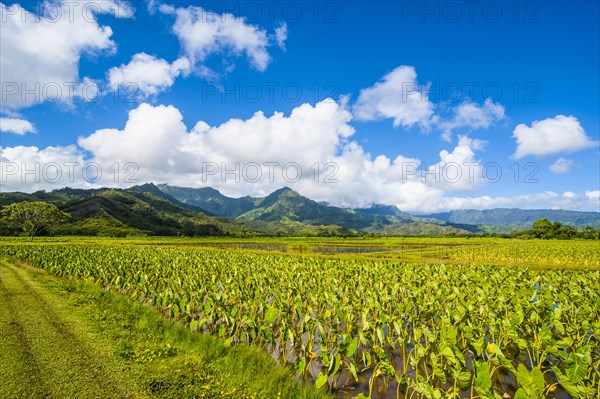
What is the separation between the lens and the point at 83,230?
14275 cm

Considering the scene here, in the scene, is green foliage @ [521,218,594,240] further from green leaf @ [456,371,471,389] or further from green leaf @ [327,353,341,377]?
green leaf @ [327,353,341,377]

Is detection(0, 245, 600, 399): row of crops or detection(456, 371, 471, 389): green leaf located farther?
detection(0, 245, 600, 399): row of crops

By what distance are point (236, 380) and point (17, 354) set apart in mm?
6383

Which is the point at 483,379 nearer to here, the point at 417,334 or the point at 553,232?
the point at 417,334

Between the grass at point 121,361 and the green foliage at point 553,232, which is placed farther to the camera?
the green foliage at point 553,232

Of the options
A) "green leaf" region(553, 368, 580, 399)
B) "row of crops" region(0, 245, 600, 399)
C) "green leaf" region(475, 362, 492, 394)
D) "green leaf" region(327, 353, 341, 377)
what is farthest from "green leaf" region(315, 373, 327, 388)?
"green leaf" region(553, 368, 580, 399)

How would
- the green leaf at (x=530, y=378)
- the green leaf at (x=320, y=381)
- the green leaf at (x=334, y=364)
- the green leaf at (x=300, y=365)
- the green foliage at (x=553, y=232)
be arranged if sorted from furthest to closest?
the green foliage at (x=553, y=232) → the green leaf at (x=300, y=365) → the green leaf at (x=334, y=364) → the green leaf at (x=320, y=381) → the green leaf at (x=530, y=378)

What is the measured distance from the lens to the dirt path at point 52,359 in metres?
7.50

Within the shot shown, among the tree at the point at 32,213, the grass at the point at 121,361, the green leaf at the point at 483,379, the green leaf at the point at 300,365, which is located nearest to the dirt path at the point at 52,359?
the grass at the point at 121,361

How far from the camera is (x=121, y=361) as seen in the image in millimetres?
9156

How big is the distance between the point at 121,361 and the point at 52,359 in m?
1.84

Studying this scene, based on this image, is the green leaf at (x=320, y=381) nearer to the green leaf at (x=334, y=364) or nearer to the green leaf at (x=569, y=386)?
the green leaf at (x=334, y=364)

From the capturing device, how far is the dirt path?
295 inches

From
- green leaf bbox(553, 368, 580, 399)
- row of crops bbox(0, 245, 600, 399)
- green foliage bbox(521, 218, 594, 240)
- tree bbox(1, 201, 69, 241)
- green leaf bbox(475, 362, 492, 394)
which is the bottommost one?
green foliage bbox(521, 218, 594, 240)
